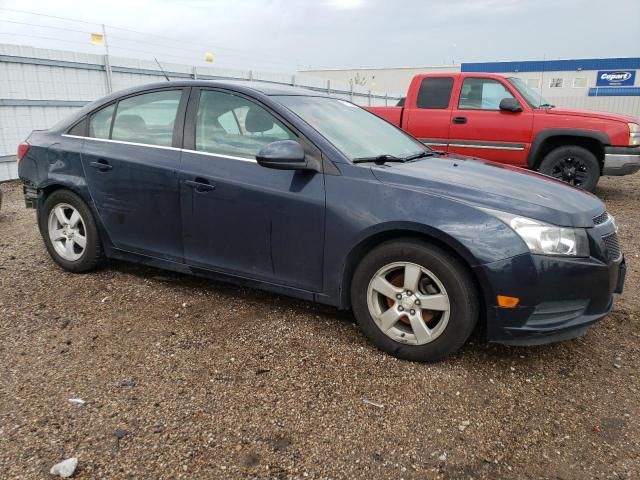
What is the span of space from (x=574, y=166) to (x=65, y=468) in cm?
751

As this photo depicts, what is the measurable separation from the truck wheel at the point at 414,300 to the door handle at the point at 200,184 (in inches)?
45.2

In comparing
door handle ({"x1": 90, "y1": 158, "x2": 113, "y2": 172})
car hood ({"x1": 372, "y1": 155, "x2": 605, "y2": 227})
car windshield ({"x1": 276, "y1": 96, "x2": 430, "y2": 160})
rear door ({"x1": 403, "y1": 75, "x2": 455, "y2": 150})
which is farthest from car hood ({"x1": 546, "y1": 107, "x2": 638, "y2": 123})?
door handle ({"x1": 90, "y1": 158, "x2": 113, "y2": 172})

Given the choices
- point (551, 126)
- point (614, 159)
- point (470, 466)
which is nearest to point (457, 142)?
point (551, 126)

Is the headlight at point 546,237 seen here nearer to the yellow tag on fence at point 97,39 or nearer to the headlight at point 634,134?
the headlight at point 634,134

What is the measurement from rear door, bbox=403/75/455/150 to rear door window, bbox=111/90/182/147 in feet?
16.3

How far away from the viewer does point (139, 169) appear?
3.60 m

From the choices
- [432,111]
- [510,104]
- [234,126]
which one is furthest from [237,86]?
[510,104]

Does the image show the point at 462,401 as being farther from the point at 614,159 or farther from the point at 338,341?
the point at 614,159

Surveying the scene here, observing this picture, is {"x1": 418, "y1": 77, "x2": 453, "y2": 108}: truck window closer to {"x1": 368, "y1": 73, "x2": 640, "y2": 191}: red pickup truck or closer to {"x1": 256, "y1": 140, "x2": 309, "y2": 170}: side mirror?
{"x1": 368, "y1": 73, "x2": 640, "y2": 191}: red pickup truck

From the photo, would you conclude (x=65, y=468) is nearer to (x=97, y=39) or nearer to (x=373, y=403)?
(x=373, y=403)

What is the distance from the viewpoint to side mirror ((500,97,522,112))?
7324 mm

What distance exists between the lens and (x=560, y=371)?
2.87 meters

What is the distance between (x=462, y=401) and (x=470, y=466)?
47cm

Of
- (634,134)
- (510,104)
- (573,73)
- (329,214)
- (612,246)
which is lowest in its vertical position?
(612,246)
